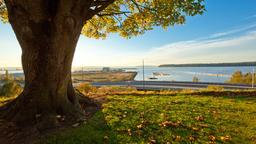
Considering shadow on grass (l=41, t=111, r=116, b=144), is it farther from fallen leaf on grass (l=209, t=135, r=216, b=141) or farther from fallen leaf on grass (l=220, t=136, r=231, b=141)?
fallen leaf on grass (l=220, t=136, r=231, b=141)

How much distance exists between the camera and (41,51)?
215 inches

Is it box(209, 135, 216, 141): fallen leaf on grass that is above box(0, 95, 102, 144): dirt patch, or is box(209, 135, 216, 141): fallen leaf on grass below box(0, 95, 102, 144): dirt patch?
below

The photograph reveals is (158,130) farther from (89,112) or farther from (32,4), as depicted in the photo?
(32,4)

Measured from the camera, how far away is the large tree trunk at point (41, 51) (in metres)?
5.46

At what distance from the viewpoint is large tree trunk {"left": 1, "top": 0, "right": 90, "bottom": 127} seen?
5457mm

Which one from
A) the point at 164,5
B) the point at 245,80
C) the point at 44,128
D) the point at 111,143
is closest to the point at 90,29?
the point at 164,5

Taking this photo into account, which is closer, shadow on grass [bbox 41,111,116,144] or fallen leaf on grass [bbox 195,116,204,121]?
shadow on grass [bbox 41,111,116,144]

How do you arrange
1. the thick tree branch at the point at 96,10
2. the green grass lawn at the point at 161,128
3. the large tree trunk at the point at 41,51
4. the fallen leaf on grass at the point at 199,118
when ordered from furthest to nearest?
the thick tree branch at the point at 96,10 < the fallen leaf on grass at the point at 199,118 < the large tree trunk at the point at 41,51 < the green grass lawn at the point at 161,128

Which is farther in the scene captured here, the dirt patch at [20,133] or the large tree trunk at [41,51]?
the large tree trunk at [41,51]

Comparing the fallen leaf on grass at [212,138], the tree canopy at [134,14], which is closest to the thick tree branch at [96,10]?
the tree canopy at [134,14]

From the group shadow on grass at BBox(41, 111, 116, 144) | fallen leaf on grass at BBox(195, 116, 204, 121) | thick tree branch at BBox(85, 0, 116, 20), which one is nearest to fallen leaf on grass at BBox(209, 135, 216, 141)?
fallen leaf on grass at BBox(195, 116, 204, 121)

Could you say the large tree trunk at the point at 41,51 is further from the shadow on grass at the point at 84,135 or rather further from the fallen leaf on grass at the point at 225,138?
the fallen leaf on grass at the point at 225,138

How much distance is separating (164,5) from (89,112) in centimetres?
533

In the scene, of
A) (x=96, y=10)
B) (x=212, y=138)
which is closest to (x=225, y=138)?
(x=212, y=138)
